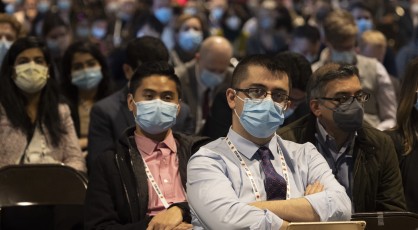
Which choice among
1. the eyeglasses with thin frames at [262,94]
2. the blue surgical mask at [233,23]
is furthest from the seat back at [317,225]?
the blue surgical mask at [233,23]

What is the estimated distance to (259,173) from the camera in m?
5.14

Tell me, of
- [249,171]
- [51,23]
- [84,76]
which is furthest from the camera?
[51,23]

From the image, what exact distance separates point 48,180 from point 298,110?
192cm

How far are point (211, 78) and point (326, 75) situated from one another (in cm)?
327

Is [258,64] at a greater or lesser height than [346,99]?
greater

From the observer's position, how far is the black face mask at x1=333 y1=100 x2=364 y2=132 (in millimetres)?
5980

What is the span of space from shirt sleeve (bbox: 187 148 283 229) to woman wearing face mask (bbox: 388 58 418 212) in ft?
5.63

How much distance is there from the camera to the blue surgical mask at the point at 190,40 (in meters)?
11.6

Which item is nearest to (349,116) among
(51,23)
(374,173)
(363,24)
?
(374,173)

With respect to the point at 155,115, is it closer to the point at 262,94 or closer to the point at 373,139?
the point at 262,94

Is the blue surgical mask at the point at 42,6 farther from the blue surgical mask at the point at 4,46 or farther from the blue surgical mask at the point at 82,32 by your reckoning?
the blue surgical mask at the point at 4,46

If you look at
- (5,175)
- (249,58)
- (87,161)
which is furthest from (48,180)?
(249,58)

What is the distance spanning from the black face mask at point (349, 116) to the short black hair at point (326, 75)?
161 mm

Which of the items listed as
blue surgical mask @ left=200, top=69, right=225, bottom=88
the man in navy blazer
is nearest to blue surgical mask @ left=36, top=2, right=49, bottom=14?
blue surgical mask @ left=200, top=69, right=225, bottom=88
